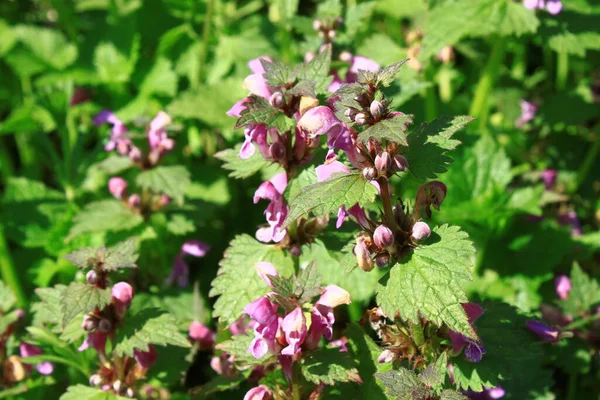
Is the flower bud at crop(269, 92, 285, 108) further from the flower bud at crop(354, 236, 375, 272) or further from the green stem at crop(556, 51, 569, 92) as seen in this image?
the green stem at crop(556, 51, 569, 92)

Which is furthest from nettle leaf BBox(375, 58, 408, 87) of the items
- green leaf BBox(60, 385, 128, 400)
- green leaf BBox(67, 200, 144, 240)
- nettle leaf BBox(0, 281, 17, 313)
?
nettle leaf BBox(0, 281, 17, 313)

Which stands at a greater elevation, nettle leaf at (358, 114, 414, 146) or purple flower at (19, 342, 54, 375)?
nettle leaf at (358, 114, 414, 146)

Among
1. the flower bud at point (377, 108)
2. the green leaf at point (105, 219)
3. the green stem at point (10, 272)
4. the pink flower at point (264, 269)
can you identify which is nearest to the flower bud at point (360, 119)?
the flower bud at point (377, 108)

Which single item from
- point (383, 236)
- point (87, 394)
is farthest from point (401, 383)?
point (87, 394)

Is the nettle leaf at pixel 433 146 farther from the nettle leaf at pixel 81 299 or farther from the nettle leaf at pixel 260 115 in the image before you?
the nettle leaf at pixel 81 299

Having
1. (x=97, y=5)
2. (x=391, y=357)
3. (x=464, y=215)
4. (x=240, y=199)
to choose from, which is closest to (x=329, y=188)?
(x=391, y=357)

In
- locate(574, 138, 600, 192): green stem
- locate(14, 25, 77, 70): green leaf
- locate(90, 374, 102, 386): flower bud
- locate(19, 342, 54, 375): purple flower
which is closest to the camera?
locate(90, 374, 102, 386): flower bud
